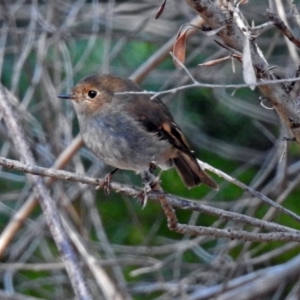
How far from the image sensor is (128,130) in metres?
3.55

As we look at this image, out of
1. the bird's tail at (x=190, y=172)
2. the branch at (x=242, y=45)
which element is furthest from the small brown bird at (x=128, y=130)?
the branch at (x=242, y=45)

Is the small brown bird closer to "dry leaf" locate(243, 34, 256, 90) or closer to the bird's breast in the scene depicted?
the bird's breast

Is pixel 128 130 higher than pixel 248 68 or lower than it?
lower

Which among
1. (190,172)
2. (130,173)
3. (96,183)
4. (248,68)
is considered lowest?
(130,173)

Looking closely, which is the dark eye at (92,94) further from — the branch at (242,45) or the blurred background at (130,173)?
the branch at (242,45)

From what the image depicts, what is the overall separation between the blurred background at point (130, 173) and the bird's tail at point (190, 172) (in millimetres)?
603

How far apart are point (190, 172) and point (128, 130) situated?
0.50 metres

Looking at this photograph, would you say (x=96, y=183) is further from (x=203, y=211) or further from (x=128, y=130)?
(x=128, y=130)

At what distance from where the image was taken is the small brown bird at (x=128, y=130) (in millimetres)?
3469

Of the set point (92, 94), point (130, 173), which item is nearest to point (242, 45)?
point (92, 94)

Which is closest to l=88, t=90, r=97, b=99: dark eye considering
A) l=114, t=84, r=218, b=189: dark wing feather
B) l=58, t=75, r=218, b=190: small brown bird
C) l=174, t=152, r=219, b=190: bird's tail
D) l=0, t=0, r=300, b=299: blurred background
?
l=58, t=75, r=218, b=190: small brown bird

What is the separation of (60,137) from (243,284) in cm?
141

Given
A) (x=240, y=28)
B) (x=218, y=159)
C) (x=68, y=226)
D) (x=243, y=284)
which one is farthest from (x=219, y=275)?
(x=240, y=28)

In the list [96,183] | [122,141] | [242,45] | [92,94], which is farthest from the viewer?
[92,94]
